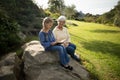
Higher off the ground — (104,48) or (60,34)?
(60,34)

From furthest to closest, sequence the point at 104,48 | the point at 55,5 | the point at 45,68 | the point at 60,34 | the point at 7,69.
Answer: the point at 55,5 < the point at 104,48 < the point at 60,34 < the point at 45,68 < the point at 7,69

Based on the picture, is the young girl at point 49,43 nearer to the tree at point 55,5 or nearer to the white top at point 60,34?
the white top at point 60,34

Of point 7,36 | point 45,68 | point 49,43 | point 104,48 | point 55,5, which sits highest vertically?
point 55,5

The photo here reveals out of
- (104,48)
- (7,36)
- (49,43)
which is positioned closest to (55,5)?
(104,48)

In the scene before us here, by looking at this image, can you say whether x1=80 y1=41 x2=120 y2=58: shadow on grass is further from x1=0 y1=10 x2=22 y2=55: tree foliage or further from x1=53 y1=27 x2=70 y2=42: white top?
x1=0 y1=10 x2=22 y2=55: tree foliage

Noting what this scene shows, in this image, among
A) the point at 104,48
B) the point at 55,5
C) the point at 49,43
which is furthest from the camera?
the point at 55,5

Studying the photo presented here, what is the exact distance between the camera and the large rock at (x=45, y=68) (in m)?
6.81

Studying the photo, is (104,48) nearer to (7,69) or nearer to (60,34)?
(60,34)

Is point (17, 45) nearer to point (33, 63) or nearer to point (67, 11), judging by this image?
point (33, 63)

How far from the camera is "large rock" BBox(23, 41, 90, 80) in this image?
681 centimetres

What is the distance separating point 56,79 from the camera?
6688 millimetres

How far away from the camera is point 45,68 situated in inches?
277

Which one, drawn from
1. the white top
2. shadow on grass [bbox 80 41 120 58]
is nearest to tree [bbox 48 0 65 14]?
shadow on grass [bbox 80 41 120 58]

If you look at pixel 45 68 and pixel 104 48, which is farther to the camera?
pixel 104 48
